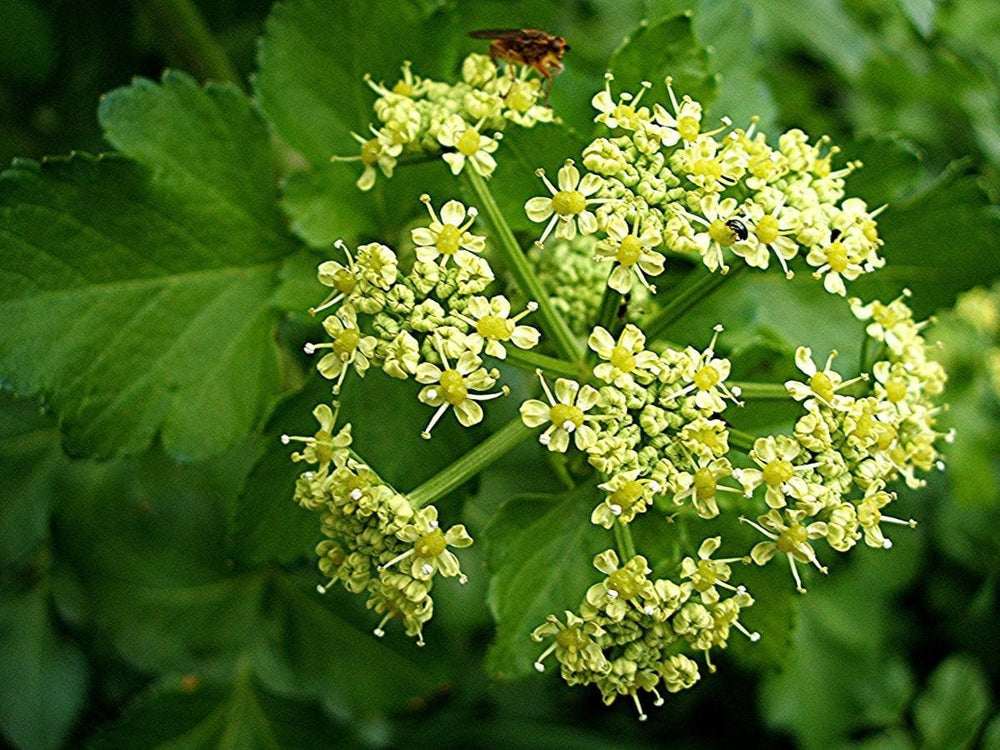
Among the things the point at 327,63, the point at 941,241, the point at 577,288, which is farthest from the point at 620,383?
the point at 941,241

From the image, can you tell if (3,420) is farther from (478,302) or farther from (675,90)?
(675,90)

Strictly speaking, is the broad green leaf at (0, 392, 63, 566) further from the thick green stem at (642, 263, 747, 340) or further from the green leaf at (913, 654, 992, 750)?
the green leaf at (913, 654, 992, 750)

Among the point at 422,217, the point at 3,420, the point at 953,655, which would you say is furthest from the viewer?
the point at 953,655

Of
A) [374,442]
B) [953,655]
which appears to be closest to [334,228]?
[374,442]

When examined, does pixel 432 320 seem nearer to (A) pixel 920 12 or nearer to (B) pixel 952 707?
(A) pixel 920 12

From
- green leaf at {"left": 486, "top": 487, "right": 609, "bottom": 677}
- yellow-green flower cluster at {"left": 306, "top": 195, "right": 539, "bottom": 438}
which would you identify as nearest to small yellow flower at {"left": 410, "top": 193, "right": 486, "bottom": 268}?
yellow-green flower cluster at {"left": 306, "top": 195, "right": 539, "bottom": 438}

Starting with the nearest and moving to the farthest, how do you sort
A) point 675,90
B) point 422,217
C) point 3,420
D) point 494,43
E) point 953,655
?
point 494,43, point 675,90, point 422,217, point 3,420, point 953,655

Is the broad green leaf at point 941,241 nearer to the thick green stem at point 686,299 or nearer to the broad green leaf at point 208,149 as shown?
the thick green stem at point 686,299

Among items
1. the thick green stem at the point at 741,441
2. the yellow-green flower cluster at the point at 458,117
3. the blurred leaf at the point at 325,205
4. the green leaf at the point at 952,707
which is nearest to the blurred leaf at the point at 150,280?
the blurred leaf at the point at 325,205
